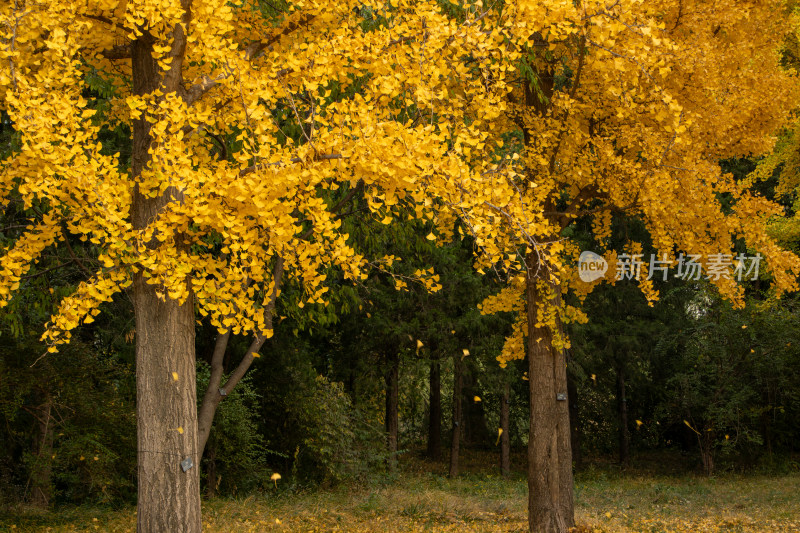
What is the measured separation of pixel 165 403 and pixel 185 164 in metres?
1.60

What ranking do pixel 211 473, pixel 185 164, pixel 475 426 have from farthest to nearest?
pixel 475 426, pixel 211 473, pixel 185 164

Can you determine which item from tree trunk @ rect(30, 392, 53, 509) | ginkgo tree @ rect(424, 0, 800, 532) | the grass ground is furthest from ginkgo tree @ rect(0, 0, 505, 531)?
tree trunk @ rect(30, 392, 53, 509)

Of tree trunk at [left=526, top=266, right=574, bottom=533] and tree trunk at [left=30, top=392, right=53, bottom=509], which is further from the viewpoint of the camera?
tree trunk at [left=30, top=392, right=53, bottom=509]

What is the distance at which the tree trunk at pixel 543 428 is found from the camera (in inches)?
318

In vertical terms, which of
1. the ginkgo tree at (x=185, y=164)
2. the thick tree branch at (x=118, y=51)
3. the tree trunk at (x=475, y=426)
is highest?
the thick tree branch at (x=118, y=51)

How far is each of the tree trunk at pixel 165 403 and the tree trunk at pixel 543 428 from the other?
4.57 metres

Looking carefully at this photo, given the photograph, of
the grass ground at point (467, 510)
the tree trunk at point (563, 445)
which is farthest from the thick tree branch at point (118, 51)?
the tree trunk at point (563, 445)

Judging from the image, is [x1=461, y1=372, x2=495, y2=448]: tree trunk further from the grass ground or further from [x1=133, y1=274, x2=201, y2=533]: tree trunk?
[x1=133, y1=274, x2=201, y2=533]: tree trunk

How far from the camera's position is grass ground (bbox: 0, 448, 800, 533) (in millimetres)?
8461

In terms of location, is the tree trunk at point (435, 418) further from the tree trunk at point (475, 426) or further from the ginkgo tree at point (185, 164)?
the ginkgo tree at point (185, 164)

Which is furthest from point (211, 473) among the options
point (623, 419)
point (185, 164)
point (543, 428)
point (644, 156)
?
point (623, 419)

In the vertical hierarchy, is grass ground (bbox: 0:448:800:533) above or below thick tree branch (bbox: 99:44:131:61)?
below

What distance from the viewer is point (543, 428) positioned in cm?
833

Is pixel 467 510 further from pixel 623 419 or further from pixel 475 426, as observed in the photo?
pixel 475 426
